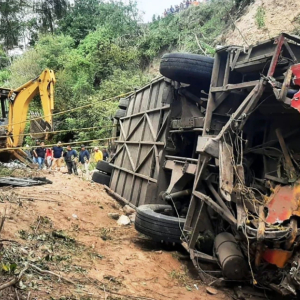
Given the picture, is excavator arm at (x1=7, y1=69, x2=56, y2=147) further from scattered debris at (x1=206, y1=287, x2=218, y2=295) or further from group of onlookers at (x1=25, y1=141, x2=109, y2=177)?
scattered debris at (x1=206, y1=287, x2=218, y2=295)

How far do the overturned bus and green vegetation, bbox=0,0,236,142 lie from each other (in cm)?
1135

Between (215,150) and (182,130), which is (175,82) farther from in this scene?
(215,150)

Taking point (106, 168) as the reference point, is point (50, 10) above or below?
above

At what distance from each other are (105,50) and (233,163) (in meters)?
21.4

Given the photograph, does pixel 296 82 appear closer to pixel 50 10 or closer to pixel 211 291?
pixel 211 291

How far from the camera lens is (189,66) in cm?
588

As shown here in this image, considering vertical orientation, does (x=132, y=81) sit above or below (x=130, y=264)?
above

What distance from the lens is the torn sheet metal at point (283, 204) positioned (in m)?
4.02

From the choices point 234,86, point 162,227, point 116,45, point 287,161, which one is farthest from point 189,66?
point 116,45

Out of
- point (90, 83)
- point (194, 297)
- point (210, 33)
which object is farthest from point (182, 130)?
point (90, 83)

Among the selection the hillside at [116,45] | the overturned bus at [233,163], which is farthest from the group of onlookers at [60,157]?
the overturned bus at [233,163]

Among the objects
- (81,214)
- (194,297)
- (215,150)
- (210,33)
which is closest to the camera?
(194,297)

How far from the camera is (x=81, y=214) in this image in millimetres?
7457

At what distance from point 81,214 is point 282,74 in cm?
498
